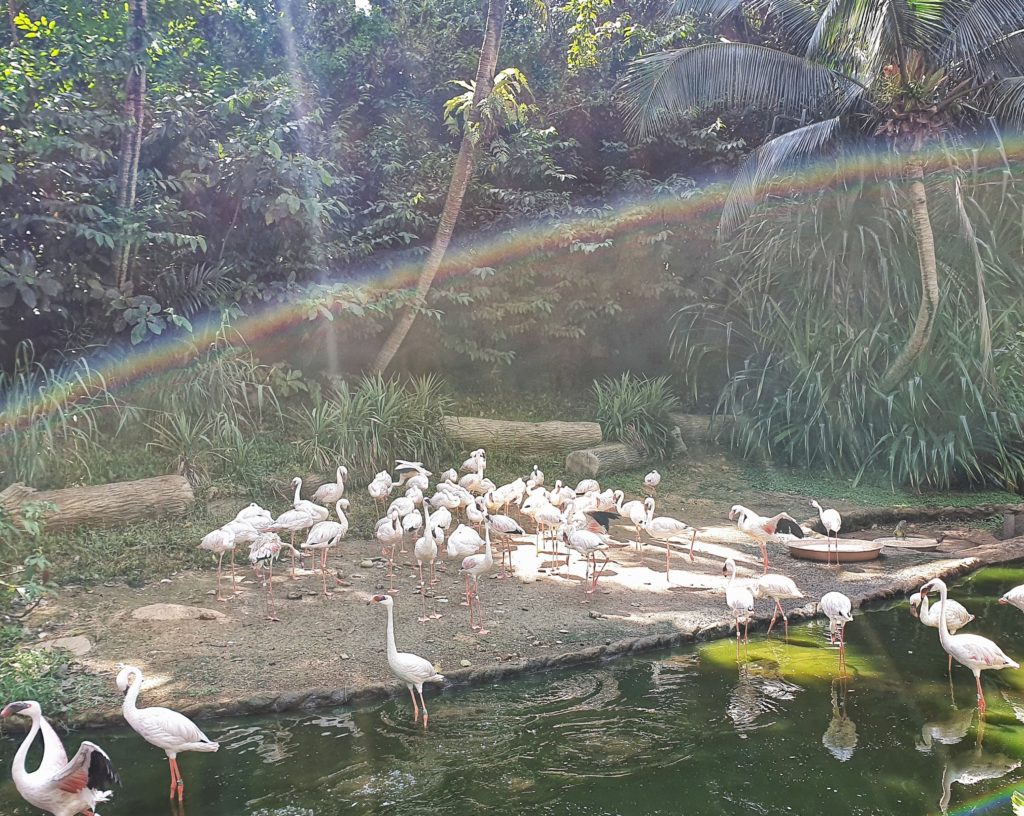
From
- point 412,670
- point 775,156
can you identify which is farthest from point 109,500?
point 775,156

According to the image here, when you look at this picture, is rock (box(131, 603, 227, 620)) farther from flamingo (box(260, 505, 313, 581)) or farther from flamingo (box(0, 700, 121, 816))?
flamingo (box(0, 700, 121, 816))

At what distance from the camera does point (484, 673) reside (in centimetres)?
574

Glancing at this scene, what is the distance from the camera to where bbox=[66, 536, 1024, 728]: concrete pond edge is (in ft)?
17.0

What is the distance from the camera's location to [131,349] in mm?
9969

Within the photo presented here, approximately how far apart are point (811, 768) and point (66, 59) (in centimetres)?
1066

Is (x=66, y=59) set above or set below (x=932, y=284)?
above

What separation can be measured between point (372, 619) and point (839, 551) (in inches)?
183

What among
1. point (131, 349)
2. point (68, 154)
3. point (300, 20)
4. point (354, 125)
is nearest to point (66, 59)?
point (68, 154)

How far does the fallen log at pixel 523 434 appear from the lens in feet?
38.1

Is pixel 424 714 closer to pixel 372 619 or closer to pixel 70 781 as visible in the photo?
pixel 372 619

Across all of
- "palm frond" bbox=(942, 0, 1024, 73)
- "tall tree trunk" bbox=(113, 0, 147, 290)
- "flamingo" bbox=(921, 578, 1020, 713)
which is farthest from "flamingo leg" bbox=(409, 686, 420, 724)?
"palm frond" bbox=(942, 0, 1024, 73)

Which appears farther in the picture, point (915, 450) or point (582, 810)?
point (915, 450)

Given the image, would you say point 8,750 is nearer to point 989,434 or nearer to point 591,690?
point 591,690

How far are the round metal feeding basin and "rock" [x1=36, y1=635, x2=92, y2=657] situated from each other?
21.2 ft
